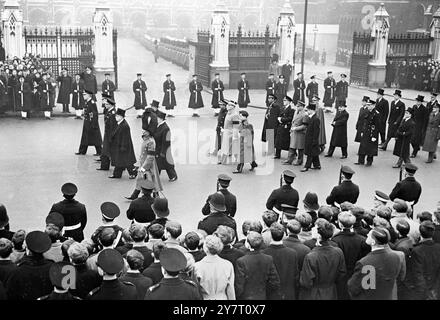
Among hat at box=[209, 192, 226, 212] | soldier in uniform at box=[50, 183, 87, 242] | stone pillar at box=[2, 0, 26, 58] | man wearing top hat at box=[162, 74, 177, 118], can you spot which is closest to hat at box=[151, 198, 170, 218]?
hat at box=[209, 192, 226, 212]

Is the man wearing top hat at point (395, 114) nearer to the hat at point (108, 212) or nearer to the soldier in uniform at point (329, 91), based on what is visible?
the soldier in uniform at point (329, 91)

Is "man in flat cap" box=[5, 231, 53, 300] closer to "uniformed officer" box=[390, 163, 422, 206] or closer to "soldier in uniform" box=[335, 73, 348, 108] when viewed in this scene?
"uniformed officer" box=[390, 163, 422, 206]

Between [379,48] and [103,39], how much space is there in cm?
1362

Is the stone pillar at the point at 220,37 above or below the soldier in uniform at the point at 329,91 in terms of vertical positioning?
above

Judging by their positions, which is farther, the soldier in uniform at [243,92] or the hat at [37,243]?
the soldier in uniform at [243,92]

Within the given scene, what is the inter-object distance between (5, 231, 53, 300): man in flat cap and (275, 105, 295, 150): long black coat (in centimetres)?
987

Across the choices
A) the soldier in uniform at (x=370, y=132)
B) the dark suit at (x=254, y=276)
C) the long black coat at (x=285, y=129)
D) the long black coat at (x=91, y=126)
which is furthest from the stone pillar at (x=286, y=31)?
the dark suit at (x=254, y=276)

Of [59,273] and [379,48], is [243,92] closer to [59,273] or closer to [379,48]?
[379,48]

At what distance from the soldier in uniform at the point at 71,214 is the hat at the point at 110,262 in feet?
9.77

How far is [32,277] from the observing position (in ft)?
18.6

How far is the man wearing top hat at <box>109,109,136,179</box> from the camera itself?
12836mm

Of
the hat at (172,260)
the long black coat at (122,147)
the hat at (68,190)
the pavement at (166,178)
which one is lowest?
the pavement at (166,178)

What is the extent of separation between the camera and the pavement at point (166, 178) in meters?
Result: 11.2

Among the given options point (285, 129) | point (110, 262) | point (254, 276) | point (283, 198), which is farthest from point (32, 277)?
point (285, 129)
